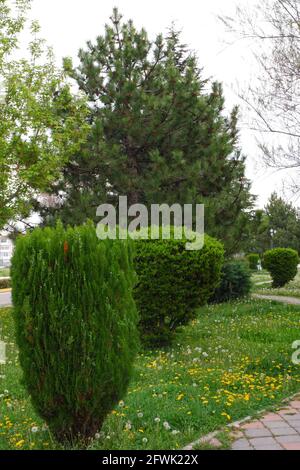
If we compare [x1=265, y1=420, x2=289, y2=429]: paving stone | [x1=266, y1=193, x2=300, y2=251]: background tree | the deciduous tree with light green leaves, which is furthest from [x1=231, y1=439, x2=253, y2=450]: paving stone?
[x1=266, y1=193, x2=300, y2=251]: background tree

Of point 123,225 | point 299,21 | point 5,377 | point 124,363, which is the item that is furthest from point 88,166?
point 124,363

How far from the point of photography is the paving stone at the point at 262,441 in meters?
3.72

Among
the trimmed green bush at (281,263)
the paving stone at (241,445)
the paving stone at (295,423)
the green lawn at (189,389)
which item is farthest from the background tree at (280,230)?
the paving stone at (241,445)

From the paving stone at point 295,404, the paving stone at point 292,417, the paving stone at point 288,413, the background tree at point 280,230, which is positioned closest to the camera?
the paving stone at point 292,417

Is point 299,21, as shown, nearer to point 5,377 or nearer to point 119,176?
point 119,176

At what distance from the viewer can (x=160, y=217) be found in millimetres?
12180

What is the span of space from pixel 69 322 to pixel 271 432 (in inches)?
77.1

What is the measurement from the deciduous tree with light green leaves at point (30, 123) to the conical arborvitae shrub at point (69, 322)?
7334 mm

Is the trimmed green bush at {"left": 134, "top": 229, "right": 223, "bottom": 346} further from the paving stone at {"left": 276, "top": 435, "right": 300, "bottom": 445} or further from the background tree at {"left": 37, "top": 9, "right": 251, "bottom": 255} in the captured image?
the background tree at {"left": 37, "top": 9, "right": 251, "bottom": 255}

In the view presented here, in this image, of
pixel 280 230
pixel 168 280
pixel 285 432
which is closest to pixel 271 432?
pixel 285 432

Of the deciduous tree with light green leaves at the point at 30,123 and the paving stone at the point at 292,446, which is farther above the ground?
the deciduous tree with light green leaves at the point at 30,123

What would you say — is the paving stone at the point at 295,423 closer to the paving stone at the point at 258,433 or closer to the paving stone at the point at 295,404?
the paving stone at the point at 258,433

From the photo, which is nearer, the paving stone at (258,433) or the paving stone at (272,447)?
the paving stone at (272,447)

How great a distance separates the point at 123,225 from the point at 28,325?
28.6ft
